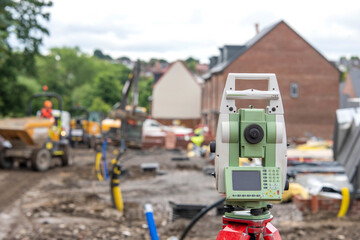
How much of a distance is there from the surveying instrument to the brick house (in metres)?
34.5

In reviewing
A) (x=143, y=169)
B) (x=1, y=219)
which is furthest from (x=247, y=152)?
(x=143, y=169)

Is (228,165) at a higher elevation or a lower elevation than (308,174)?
higher

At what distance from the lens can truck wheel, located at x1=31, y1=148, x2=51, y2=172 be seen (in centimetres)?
2016

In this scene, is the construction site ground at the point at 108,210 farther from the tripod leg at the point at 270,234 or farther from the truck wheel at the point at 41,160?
the tripod leg at the point at 270,234

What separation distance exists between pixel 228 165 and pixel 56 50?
102954mm

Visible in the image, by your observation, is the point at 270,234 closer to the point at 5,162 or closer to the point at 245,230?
the point at 245,230

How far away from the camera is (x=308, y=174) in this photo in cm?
1455

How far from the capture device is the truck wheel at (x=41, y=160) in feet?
66.1

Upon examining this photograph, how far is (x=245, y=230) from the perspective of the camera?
3457 mm

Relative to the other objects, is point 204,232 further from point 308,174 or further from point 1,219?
point 308,174

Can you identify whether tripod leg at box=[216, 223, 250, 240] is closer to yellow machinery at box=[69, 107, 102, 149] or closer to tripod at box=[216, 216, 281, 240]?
tripod at box=[216, 216, 281, 240]

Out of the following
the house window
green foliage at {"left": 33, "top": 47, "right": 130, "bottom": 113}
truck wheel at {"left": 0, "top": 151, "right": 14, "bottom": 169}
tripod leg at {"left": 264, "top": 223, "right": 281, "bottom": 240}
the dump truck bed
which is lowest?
truck wheel at {"left": 0, "top": 151, "right": 14, "bottom": 169}

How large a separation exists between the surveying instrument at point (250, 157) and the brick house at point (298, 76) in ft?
113

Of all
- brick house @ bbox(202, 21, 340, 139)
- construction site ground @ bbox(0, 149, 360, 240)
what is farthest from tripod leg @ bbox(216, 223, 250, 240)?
brick house @ bbox(202, 21, 340, 139)
